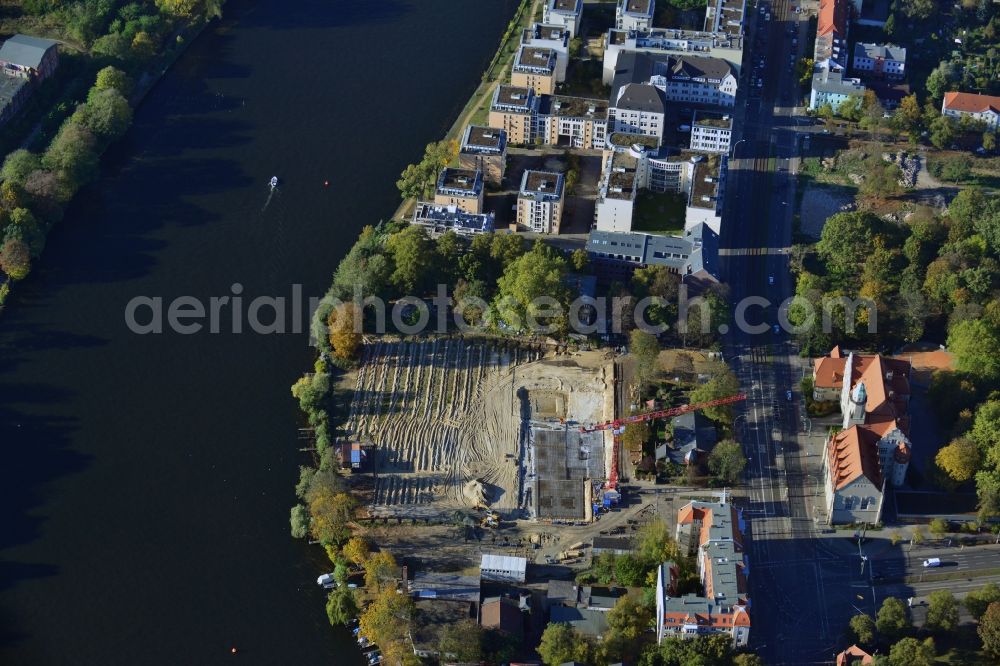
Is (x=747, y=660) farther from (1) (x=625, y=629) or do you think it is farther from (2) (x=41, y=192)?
(2) (x=41, y=192)

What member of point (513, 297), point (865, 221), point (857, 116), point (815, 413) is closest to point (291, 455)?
point (513, 297)

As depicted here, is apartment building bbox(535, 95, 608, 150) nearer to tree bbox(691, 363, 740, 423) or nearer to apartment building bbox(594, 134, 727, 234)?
apartment building bbox(594, 134, 727, 234)

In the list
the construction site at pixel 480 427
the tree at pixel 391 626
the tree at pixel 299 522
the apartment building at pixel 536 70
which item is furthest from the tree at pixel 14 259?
the apartment building at pixel 536 70

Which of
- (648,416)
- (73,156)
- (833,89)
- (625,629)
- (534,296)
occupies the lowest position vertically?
(625,629)

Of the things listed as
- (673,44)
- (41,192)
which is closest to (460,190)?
(673,44)

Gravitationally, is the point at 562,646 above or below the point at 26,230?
below

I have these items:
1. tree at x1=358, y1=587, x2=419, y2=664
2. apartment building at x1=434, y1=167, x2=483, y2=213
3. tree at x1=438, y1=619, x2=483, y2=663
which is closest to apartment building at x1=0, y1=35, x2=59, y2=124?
apartment building at x1=434, y1=167, x2=483, y2=213
